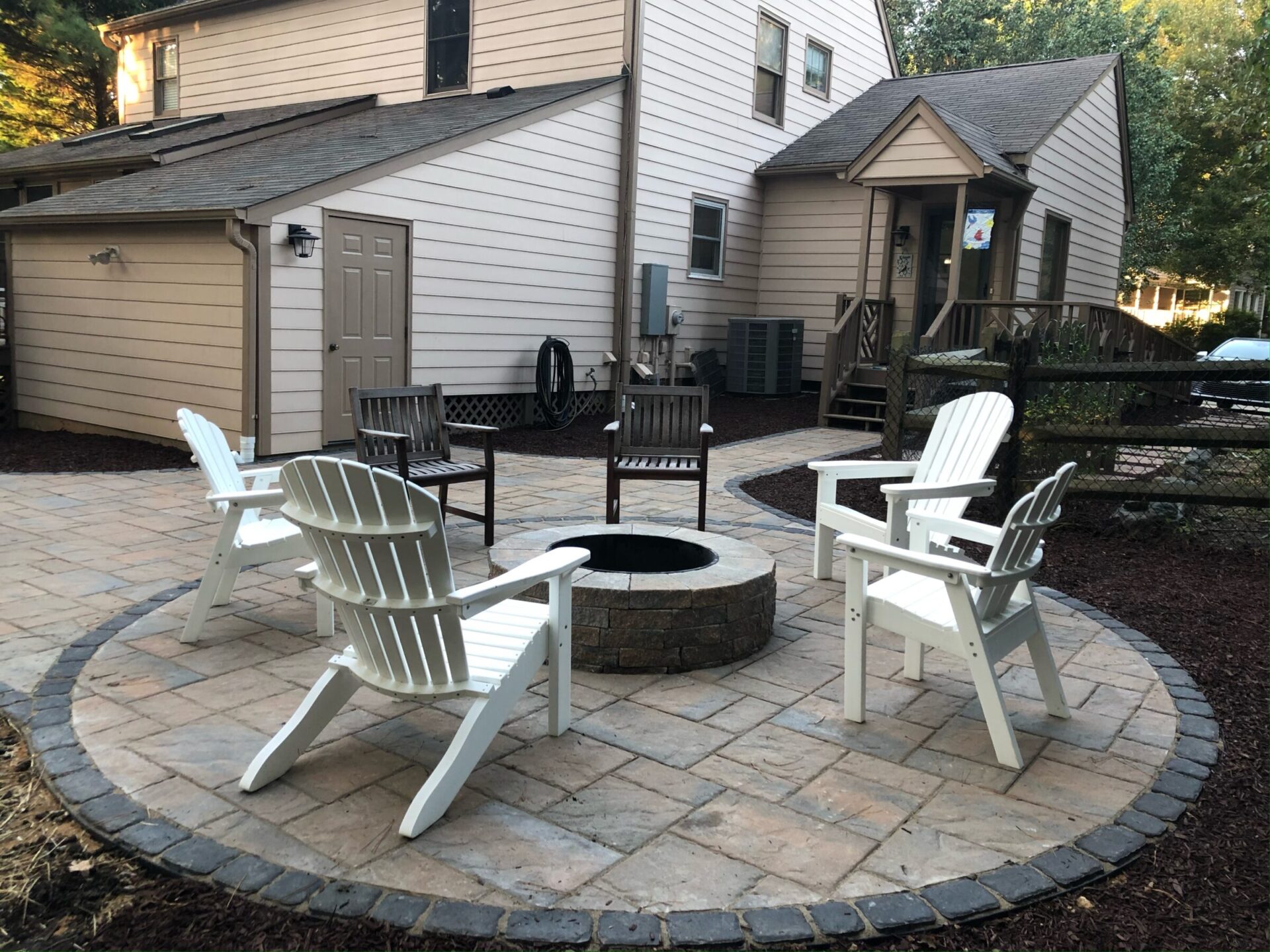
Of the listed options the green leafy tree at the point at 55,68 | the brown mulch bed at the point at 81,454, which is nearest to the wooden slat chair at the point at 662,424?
the brown mulch bed at the point at 81,454

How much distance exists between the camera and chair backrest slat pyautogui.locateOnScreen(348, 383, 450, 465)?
5.51 metres

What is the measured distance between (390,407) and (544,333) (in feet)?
18.0

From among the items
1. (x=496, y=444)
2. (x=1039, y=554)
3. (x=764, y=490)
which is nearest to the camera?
(x=1039, y=554)

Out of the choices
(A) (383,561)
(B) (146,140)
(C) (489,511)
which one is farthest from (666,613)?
(B) (146,140)

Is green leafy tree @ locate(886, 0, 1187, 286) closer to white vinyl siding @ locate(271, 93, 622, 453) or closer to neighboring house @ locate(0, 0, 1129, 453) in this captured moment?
neighboring house @ locate(0, 0, 1129, 453)

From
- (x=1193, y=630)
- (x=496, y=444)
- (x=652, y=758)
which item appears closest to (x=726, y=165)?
(x=496, y=444)

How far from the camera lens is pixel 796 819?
103 inches

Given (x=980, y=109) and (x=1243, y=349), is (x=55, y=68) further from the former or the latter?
(x=1243, y=349)

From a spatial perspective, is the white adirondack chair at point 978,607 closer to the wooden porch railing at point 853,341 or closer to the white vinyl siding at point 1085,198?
the wooden porch railing at point 853,341

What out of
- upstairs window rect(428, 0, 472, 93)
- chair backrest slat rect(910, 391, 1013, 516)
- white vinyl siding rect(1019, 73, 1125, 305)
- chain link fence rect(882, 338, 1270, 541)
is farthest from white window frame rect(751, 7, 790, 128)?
chair backrest slat rect(910, 391, 1013, 516)

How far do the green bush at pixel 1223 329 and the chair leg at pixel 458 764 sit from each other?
23137 mm

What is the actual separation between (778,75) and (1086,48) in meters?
9.01

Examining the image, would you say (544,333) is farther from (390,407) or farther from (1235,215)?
(1235,215)

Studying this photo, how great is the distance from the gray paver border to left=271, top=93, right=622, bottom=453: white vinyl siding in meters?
5.55
